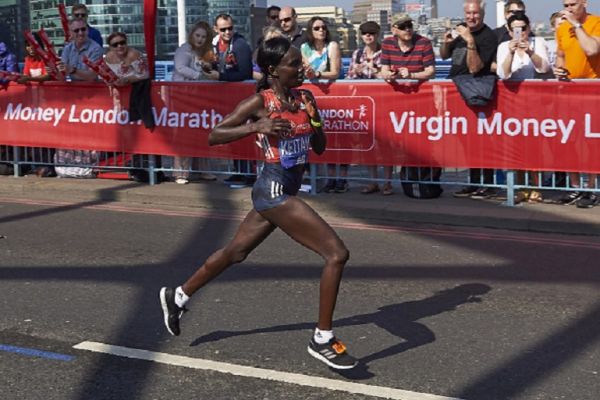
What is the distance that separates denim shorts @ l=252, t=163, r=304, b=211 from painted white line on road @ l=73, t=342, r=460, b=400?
881 millimetres

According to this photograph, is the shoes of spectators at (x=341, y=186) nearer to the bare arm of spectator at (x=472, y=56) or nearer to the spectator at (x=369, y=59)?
the spectator at (x=369, y=59)

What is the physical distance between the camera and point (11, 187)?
12531 millimetres

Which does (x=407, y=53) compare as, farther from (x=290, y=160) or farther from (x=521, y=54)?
(x=290, y=160)

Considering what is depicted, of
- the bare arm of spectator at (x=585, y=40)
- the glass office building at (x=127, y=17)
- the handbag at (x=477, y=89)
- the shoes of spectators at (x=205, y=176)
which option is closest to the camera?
the bare arm of spectator at (x=585, y=40)

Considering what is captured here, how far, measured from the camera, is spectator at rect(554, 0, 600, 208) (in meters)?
9.74

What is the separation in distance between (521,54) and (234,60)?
131 inches

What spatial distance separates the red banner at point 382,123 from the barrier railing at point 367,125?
0.01 meters

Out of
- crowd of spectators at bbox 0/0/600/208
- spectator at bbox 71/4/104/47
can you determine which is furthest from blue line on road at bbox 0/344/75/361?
spectator at bbox 71/4/104/47

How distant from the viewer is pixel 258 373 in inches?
211

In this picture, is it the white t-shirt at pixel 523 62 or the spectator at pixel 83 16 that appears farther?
the spectator at pixel 83 16

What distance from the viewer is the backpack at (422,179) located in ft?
35.6

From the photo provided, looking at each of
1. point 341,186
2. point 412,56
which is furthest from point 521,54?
point 341,186

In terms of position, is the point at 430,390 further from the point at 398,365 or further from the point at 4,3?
the point at 4,3

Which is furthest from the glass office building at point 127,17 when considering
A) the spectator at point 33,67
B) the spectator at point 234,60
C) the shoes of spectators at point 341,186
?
the shoes of spectators at point 341,186
